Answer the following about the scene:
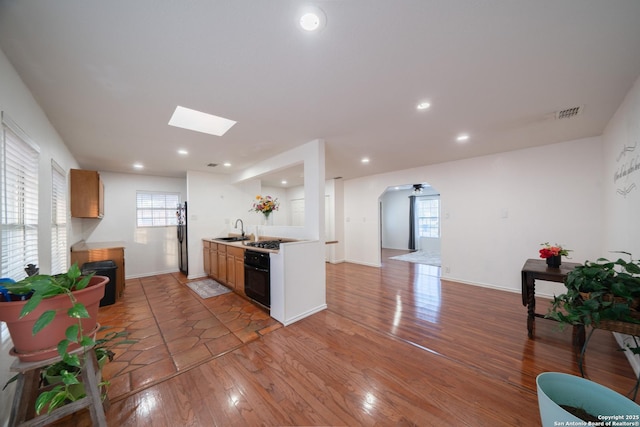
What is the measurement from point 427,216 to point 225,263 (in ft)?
25.7

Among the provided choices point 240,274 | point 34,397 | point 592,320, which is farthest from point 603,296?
point 240,274

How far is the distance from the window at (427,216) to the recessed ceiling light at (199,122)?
826 centimetres

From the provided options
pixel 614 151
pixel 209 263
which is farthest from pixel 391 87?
pixel 209 263

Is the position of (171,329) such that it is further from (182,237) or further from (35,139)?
(182,237)

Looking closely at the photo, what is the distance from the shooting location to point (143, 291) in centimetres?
438

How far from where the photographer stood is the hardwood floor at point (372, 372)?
159cm

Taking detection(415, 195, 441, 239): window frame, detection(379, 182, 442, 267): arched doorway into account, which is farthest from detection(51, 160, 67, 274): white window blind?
detection(415, 195, 441, 239): window frame

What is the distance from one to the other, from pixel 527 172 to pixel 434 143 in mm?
1872

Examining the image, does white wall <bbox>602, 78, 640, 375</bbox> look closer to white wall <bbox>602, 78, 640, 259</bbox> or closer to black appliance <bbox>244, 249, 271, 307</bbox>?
white wall <bbox>602, 78, 640, 259</bbox>

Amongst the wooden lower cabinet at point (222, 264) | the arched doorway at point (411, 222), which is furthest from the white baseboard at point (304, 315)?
the arched doorway at point (411, 222)

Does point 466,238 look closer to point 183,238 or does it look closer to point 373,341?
point 373,341

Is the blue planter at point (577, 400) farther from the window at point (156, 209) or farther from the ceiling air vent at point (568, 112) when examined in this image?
the window at point (156, 209)

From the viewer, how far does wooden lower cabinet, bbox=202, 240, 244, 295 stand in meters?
3.89

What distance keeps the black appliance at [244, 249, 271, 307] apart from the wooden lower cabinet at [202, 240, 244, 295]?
0.23 meters
